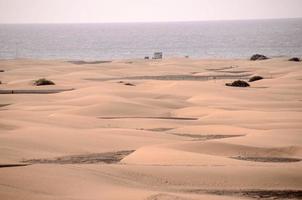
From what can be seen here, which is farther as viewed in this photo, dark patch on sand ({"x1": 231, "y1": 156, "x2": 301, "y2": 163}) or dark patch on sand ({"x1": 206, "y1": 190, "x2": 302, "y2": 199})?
dark patch on sand ({"x1": 231, "y1": 156, "x2": 301, "y2": 163})

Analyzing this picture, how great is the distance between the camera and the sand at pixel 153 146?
1037 centimetres

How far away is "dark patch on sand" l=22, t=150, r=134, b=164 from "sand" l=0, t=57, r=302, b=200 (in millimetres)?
24

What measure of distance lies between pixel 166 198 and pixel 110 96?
20985 millimetres

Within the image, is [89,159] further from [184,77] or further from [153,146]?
[184,77]

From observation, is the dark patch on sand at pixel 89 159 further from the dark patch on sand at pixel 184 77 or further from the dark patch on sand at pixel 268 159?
the dark patch on sand at pixel 184 77

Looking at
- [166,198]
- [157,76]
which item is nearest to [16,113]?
[166,198]

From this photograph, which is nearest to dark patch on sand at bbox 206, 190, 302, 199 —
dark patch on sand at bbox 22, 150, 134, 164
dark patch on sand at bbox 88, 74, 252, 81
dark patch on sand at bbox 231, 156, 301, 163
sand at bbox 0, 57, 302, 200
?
sand at bbox 0, 57, 302, 200

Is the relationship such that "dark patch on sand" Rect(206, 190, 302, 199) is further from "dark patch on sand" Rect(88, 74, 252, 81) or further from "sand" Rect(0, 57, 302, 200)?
"dark patch on sand" Rect(88, 74, 252, 81)

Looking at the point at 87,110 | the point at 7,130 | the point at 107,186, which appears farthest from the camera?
the point at 87,110

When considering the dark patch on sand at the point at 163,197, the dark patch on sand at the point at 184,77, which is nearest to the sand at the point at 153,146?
the dark patch on sand at the point at 163,197

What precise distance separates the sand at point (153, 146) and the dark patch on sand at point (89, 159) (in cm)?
2

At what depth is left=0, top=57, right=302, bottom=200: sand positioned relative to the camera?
10.4 meters

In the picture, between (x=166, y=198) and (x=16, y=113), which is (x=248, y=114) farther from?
(x=166, y=198)

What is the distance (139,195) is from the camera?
9367 mm
